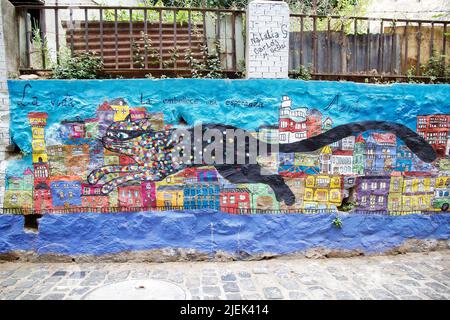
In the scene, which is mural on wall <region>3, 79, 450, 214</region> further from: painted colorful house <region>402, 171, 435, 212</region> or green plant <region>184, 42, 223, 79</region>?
green plant <region>184, 42, 223, 79</region>

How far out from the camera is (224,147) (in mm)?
5059

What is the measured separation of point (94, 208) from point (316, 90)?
3.74 m

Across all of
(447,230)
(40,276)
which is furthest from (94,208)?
(447,230)

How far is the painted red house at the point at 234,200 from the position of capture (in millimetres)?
5070

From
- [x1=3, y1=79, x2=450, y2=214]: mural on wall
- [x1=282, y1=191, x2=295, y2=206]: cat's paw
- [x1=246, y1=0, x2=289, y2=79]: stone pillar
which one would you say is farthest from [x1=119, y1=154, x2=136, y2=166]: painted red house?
[x1=282, y1=191, x2=295, y2=206]: cat's paw

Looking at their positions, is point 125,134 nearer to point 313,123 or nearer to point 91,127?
point 91,127

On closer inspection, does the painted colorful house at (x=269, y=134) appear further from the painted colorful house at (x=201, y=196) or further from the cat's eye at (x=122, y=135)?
the cat's eye at (x=122, y=135)

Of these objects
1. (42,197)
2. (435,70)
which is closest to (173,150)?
(42,197)

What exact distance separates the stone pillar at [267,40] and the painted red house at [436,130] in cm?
236

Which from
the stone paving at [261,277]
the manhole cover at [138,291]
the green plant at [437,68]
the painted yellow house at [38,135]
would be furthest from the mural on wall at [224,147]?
the manhole cover at [138,291]

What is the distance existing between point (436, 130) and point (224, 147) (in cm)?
342

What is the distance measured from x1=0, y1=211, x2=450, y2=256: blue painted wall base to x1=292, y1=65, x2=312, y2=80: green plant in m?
2.16

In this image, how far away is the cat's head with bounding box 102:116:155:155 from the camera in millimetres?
4910

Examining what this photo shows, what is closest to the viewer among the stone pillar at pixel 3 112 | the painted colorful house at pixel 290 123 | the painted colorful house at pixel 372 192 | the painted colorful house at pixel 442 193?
the stone pillar at pixel 3 112
